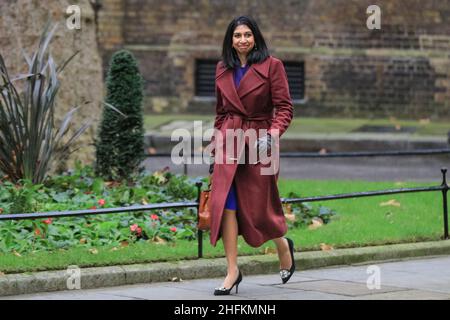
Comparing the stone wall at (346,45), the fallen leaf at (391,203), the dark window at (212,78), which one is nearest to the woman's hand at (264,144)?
→ the fallen leaf at (391,203)

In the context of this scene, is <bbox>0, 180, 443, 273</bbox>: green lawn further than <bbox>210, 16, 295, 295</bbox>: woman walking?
Yes

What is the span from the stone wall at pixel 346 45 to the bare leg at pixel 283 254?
1718cm

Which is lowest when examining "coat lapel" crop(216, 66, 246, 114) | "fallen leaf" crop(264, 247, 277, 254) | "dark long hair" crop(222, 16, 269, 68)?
"fallen leaf" crop(264, 247, 277, 254)

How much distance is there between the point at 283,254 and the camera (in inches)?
353

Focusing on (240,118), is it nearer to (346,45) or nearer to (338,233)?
(338,233)

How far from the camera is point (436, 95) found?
25953 mm

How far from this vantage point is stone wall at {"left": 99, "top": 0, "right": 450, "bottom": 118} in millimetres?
25938

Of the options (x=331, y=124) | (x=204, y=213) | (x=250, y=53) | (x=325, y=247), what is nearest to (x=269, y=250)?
(x=325, y=247)

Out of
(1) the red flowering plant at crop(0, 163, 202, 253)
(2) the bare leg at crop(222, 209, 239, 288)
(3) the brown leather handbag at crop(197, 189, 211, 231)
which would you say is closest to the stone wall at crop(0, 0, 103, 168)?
(1) the red flowering plant at crop(0, 163, 202, 253)

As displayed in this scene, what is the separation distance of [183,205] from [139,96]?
3368mm

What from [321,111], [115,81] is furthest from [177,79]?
[115,81]

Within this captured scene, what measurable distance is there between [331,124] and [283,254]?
51.4 ft

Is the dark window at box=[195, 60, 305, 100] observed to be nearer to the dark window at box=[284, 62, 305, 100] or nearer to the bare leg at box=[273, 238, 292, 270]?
the dark window at box=[284, 62, 305, 100]

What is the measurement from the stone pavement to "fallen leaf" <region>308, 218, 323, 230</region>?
1471mm
